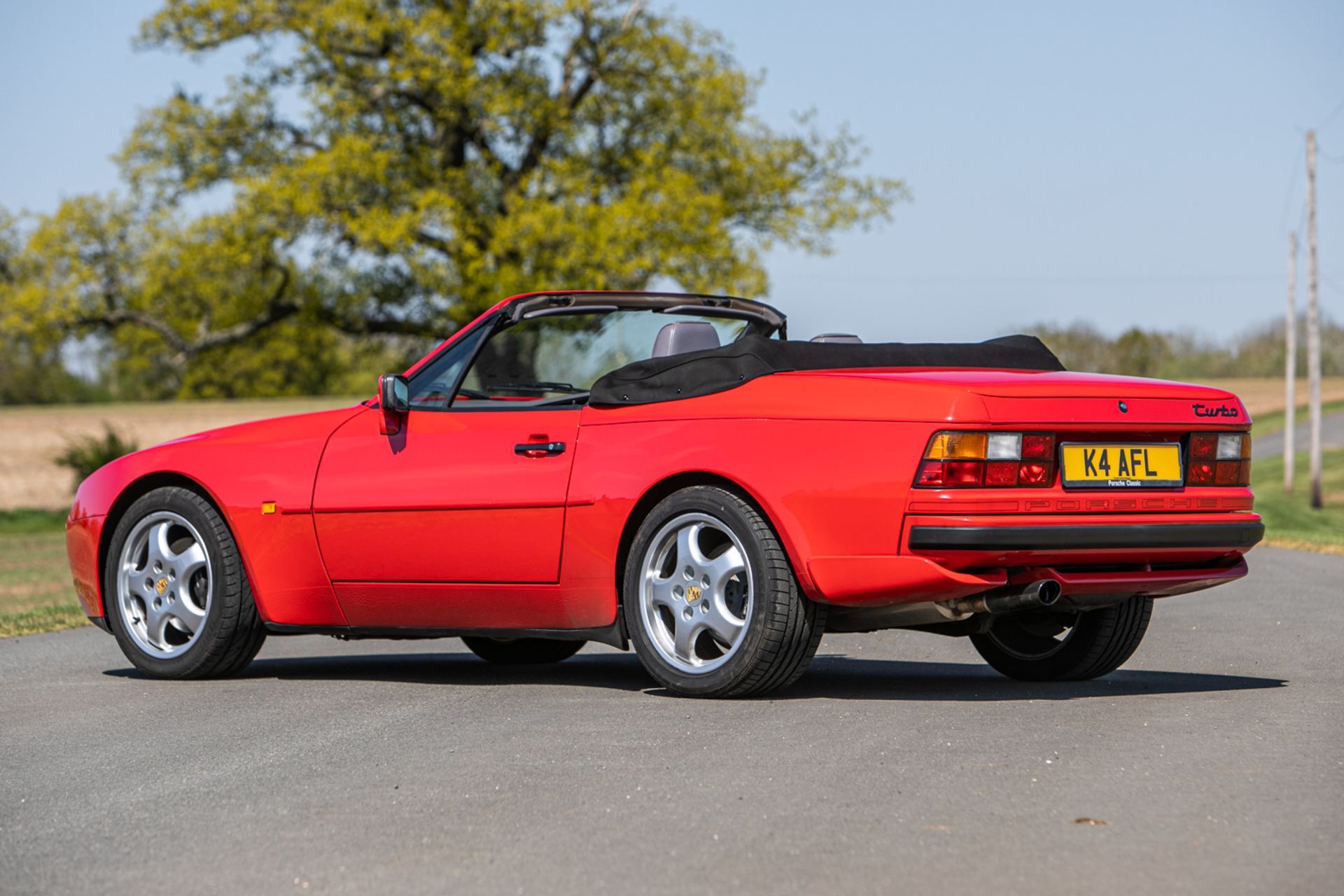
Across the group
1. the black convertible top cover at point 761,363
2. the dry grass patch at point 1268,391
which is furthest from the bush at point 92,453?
the dry grass patch at point 1268,391

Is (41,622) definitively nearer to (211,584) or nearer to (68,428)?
(211,584)

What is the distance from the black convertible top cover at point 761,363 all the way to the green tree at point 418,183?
22.2 m

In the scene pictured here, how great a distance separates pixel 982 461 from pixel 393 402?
7.83 feet

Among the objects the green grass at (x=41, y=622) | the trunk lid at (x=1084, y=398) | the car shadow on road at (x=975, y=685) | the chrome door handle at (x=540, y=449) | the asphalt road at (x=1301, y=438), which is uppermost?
the trunk lid at (x=1084, y=398)

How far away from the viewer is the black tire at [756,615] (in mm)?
5746

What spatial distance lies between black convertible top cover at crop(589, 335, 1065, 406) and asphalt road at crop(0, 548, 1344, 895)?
107cm

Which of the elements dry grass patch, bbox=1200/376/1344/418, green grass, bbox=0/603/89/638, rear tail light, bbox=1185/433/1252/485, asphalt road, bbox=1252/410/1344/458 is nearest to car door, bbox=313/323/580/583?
rear tail light, bbox=1185/433/1252/485

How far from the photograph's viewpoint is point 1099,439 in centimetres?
573

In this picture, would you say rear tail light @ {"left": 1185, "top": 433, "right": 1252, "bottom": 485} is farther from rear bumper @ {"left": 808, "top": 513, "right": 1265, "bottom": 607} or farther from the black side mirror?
the black side mirror

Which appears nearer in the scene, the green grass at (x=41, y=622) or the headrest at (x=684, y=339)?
the headrest at (x=684, y=339)

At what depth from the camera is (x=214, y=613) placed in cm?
717

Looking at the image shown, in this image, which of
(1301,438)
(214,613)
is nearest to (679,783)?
(214,613)

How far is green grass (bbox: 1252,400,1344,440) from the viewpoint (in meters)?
64.9

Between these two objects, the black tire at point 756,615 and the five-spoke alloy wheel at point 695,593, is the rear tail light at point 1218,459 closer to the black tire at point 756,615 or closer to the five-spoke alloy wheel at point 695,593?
the black tire at point 756,615
